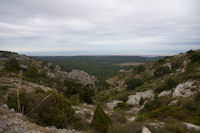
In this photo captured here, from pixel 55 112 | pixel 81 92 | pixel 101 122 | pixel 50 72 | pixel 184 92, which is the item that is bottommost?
pixel 50 72

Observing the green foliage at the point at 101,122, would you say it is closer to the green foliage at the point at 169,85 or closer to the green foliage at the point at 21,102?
the green foliage at the point at 21,102

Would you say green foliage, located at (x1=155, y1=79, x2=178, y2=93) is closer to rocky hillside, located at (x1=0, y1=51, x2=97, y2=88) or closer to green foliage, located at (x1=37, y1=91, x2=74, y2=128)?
green foliage, located at (x1=37, y1=91, x2=74, y2=128)

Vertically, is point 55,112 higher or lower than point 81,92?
higher

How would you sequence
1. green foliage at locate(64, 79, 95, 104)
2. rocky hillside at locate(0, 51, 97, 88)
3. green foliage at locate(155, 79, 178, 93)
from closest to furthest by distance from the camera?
1. green foliage at locate(155, 79, 178, 93)
2. green foliage at locate(64, 79, 95, 104)
3. rocky hillside at locate(0, 51, 97, 88)

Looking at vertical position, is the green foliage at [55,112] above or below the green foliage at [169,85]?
above

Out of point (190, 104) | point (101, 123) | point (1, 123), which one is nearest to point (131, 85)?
point (190, 104)

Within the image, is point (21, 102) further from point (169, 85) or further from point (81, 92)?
point (169, 85)

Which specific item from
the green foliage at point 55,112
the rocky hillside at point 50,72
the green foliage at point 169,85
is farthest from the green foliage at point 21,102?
the rocky hillside at point 50,72

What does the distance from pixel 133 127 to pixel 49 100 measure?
4.73m

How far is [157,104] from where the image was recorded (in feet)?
43.4

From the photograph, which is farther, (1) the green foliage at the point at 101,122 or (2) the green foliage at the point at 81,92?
(2) the green foliage at the point at 81,92

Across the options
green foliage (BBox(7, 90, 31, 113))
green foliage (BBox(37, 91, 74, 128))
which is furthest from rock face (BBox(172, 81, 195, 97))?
green foliage (BBox(7, 90, 31, 113))

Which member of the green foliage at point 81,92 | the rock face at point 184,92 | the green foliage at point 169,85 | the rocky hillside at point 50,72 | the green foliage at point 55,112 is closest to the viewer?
the green foliage at point 55,112

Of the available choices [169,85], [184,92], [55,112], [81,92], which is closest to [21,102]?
[55,112]
